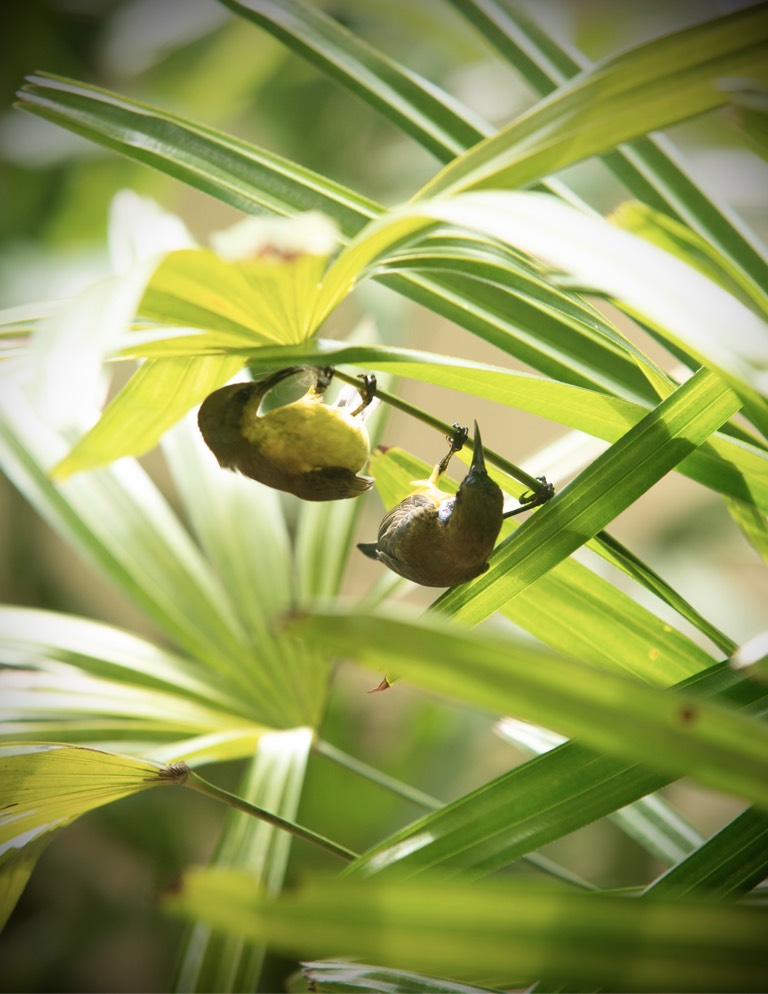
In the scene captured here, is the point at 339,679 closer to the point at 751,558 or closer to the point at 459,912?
the point at 751,558

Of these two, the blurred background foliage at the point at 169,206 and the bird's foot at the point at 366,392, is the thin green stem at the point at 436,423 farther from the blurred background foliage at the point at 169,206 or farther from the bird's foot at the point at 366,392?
the blurred background foliage at the point at 169,206

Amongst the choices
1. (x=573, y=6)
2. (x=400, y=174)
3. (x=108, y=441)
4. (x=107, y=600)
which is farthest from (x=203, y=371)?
(x=107, y=600)

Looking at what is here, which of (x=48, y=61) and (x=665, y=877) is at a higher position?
(x=48, y=61)

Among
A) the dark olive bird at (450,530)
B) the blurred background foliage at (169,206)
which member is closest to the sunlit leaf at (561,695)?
the dark olive bird at (450,530)

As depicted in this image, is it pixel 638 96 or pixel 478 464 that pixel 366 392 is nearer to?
pixel 478 464

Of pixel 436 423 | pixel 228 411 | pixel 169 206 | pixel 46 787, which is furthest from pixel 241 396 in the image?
pixel 169 206

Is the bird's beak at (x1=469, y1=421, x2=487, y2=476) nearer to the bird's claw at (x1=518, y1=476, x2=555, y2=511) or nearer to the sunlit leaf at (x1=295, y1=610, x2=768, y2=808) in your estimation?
the bird's claw at (x1=518, y1=476, x2=555, y2=511)
